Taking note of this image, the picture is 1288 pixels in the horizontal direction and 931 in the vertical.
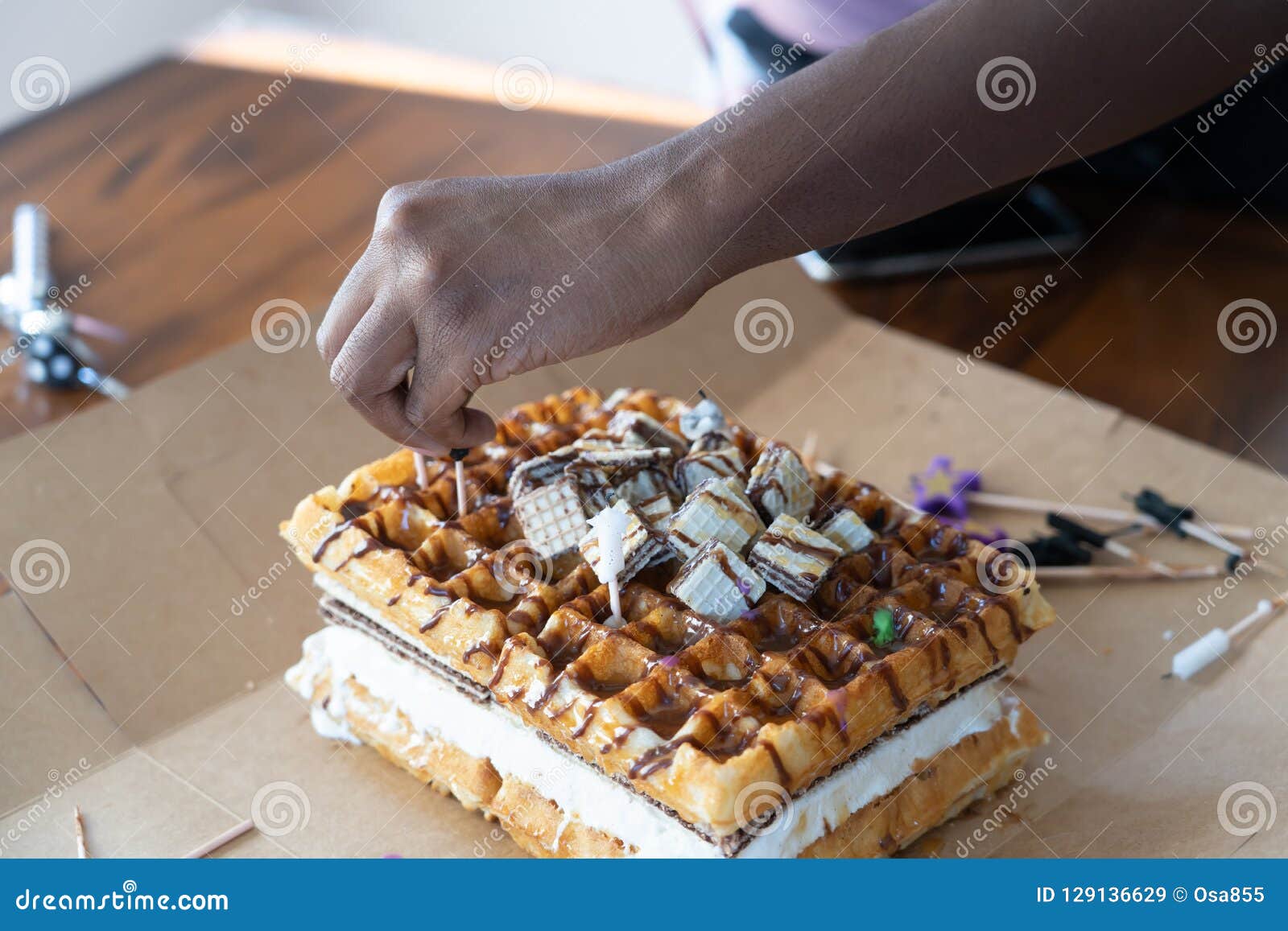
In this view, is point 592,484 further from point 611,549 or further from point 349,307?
point 349,307

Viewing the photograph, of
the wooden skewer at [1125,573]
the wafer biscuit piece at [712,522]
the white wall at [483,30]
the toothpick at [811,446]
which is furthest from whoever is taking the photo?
the white wall at [483,30]

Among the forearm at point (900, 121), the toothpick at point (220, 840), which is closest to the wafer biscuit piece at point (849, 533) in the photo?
the forearm at point (900, 121)

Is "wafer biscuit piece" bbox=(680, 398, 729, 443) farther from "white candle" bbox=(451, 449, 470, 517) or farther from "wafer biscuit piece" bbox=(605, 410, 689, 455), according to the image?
"white candle" bbox=(451, 449, 470, 517)

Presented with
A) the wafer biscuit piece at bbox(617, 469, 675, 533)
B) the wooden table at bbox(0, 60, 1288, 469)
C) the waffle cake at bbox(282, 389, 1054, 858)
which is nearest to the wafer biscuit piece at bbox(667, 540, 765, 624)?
the waffle cake at bbox(282, 389, 1054, 858)

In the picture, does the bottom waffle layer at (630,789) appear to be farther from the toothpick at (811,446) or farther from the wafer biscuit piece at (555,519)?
the toothpick at (811,446)

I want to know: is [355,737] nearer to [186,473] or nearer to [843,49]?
[186,473]

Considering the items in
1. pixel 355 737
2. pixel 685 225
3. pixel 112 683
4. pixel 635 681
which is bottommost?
pixel 112 683

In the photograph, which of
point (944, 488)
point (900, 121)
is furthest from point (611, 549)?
point (944, 488)
